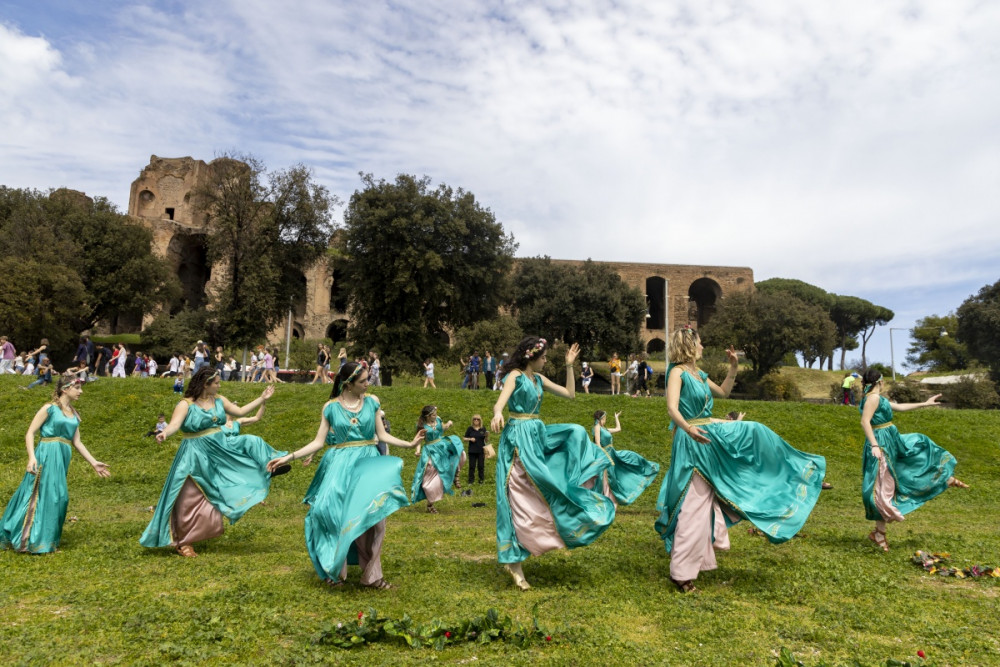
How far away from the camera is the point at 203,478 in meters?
7.51

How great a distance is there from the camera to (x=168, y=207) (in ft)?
219

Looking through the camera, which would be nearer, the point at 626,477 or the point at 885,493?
the point at 885,493

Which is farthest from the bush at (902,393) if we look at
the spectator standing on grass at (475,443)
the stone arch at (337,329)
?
the stone arch at (337,329)

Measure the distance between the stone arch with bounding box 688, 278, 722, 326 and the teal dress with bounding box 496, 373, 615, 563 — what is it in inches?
2617

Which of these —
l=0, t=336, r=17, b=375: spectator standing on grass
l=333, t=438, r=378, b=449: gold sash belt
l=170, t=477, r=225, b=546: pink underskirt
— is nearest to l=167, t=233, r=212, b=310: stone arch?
l=0, t=336, r=17, b=375: spectator standing on grass

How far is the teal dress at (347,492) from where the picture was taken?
18.3 ft

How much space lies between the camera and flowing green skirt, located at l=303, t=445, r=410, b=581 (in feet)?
18.2

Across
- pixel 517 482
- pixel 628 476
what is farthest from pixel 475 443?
pixel 517 482

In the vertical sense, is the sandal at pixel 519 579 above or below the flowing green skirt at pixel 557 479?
below

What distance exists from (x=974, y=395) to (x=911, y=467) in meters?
34.3

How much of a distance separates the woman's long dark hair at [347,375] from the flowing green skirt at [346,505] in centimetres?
63

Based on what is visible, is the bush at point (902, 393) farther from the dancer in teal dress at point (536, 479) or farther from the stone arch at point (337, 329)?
the stone arch at point (337, 329)

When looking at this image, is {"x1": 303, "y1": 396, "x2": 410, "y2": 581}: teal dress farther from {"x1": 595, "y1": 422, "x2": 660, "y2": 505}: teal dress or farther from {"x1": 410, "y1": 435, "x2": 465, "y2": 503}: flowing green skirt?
{"x1": 410, "y1": 435, "x2": 465, "y2": 503}: flowing green skirt

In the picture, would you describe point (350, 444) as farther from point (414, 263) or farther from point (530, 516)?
point (414, 263)
